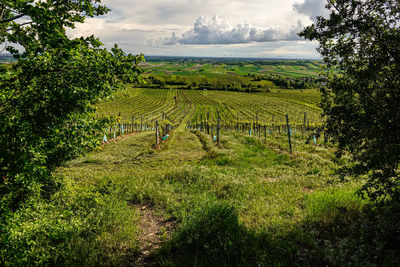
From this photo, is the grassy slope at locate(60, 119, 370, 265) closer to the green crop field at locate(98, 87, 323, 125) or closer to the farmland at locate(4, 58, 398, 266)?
the farmland at locate(4, 58, 398, 266)

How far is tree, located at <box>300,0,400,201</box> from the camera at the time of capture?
15.1ft

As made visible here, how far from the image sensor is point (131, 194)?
8727mm

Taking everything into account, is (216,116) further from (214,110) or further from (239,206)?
(239,206)

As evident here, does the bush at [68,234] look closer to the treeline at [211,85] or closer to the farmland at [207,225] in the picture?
the farmland at [207,225]

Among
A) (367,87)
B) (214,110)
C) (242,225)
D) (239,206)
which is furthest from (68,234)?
(214,110)

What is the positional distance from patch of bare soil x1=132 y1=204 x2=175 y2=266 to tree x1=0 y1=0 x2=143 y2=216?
2792mm

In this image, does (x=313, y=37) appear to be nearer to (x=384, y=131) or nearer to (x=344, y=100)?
(x=344, y=100)

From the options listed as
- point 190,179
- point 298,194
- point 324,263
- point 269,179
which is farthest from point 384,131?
point 190,179

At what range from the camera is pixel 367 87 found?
16.6 feet

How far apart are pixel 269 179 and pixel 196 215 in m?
5.99

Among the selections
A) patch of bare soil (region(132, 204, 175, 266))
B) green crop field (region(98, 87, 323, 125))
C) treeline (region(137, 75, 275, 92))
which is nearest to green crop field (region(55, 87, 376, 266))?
patch of bare soil (region(132, 204, 175, 266))

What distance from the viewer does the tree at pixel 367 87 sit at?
15.1 feet

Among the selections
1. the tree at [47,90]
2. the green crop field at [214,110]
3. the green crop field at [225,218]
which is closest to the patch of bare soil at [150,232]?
the green crop field at [225,218]

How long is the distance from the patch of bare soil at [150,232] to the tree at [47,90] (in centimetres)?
279
